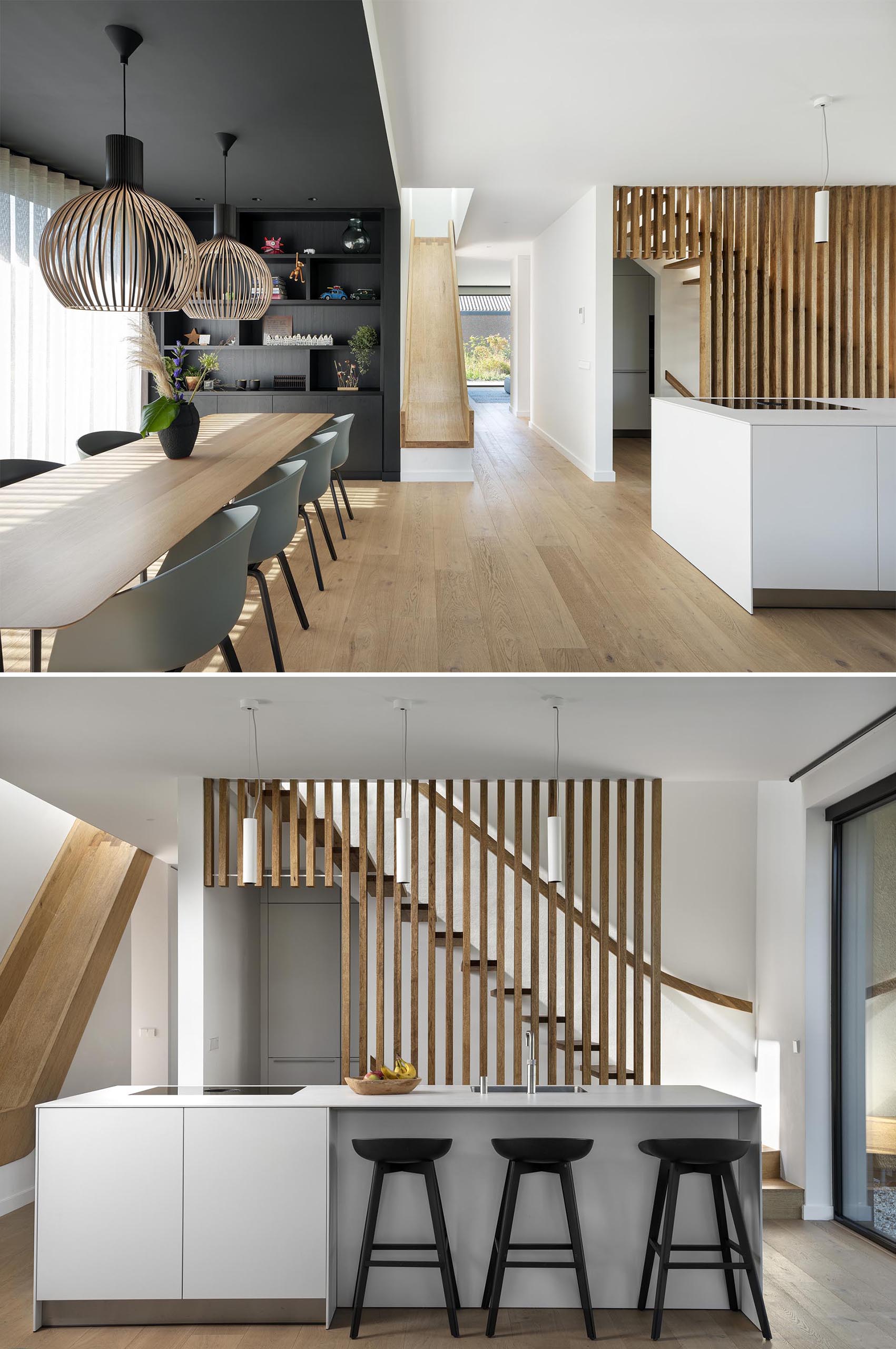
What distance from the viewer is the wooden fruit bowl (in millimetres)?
4840

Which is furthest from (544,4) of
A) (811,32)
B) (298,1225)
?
(298,1225)

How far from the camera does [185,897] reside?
6.29 m

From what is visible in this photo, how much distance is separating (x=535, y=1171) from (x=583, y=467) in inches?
258

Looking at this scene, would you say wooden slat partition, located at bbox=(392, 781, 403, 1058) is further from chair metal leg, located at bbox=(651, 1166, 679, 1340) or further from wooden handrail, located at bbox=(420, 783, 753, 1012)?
chair metal leg, located at bbox=(651, 1166, 679, 1340)

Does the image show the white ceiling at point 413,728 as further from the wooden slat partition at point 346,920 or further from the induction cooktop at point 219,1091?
the induction cooktop at point 219,1091

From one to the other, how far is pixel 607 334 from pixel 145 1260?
7.59 m

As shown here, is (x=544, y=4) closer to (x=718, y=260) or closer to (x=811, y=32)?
(x=811, y=32)

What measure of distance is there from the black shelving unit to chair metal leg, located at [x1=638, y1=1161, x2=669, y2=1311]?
6664mm

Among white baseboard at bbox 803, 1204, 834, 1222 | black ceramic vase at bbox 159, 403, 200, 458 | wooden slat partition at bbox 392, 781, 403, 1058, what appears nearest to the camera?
black ceramic vase at bbox 159, 403, 200, 458

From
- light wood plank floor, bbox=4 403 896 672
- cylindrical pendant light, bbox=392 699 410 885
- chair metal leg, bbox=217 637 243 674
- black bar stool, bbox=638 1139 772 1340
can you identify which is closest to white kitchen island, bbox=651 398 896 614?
light wood plank floor, bbox=4 403 896 672

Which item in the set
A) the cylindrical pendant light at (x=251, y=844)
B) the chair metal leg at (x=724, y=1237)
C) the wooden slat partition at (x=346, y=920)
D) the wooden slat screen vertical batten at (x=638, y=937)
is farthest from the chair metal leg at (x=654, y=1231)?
the cylindrical pendant light at (x=251, y=844)

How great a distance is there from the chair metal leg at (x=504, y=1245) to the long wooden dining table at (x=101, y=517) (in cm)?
287

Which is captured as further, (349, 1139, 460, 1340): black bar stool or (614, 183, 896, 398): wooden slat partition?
(614, 183, 896, 398): wooden slat partition

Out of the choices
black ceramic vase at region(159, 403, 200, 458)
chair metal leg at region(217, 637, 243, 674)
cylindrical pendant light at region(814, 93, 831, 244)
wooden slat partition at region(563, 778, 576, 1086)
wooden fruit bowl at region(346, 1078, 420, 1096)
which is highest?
cylindrical pendant light at region(814, 93, 831, 244)
